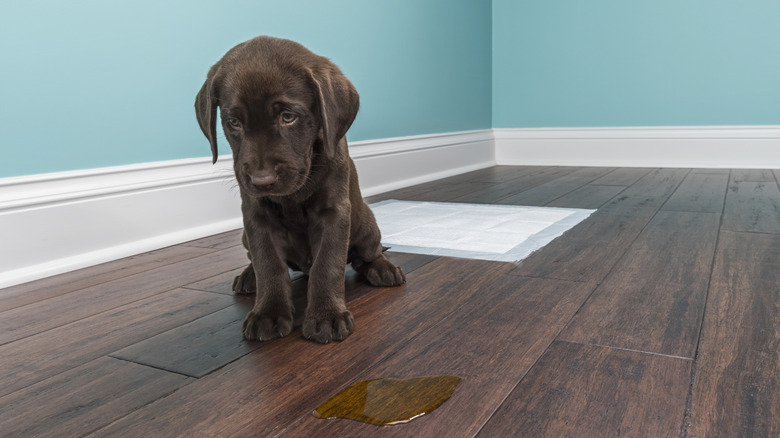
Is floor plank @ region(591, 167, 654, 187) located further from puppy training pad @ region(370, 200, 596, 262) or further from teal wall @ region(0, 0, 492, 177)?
teal wall @ region(0, 0, 492, 177)

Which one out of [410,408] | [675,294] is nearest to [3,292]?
[410,408]

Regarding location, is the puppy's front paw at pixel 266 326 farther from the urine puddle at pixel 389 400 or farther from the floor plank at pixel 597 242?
the floor plank at pixel 597 242

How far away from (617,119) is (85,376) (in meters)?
4.63

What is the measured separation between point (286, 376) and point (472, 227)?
4.90 feet

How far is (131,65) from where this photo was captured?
2223 mm

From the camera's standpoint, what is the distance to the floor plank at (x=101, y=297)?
1.47 meters

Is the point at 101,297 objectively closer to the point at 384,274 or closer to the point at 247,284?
the point at 247,284

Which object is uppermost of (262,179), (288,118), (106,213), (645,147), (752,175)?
(288,118)

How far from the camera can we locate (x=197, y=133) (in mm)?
2506

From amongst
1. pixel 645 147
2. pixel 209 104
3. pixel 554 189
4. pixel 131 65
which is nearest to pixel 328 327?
pixel 209 104

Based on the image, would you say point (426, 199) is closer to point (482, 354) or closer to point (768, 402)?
point (482, 354)

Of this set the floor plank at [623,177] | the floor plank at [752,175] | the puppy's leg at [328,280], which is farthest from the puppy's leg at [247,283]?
the floor plank at [752,175]

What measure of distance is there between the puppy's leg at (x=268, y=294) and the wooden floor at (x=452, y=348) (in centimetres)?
4

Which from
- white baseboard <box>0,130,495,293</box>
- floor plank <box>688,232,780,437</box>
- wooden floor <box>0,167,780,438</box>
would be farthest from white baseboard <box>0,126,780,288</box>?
floor plank <box>688,232,780,437</box>
